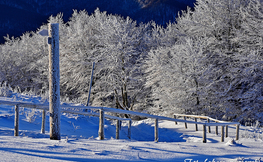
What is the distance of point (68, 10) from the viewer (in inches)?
3465

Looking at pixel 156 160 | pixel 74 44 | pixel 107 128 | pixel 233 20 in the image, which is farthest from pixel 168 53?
pixel 156 160

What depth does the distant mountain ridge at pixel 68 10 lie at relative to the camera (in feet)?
264

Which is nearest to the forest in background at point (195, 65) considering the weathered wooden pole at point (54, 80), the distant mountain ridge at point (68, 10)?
the weathered wooden pole at point (54, 80)

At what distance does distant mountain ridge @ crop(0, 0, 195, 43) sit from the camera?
3164 inches

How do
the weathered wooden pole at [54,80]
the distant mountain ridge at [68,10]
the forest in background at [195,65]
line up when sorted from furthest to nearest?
the distant mountain ridge at [68,10], the forest in background at [195,65], the weathered wooden pole at [54,80]

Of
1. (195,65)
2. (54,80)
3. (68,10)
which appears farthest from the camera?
(68,10)

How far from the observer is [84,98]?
22016mm

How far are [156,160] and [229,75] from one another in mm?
14151

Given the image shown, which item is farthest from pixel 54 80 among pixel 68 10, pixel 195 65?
pixel 68 10

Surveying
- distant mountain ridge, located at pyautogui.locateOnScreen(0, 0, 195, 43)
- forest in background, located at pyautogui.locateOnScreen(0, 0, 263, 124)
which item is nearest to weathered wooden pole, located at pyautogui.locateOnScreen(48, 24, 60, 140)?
forest in background, located at pyautogui.locateOnScreen(0, 0, 263, 124)

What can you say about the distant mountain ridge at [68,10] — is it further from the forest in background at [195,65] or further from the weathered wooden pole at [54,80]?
the weathered wooden pole at [54,80]

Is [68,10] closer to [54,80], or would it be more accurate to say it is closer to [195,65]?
[195,65]

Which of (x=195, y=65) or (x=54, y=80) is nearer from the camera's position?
(x=54, y=80)

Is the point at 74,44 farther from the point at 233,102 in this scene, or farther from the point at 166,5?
the point at 166,5
